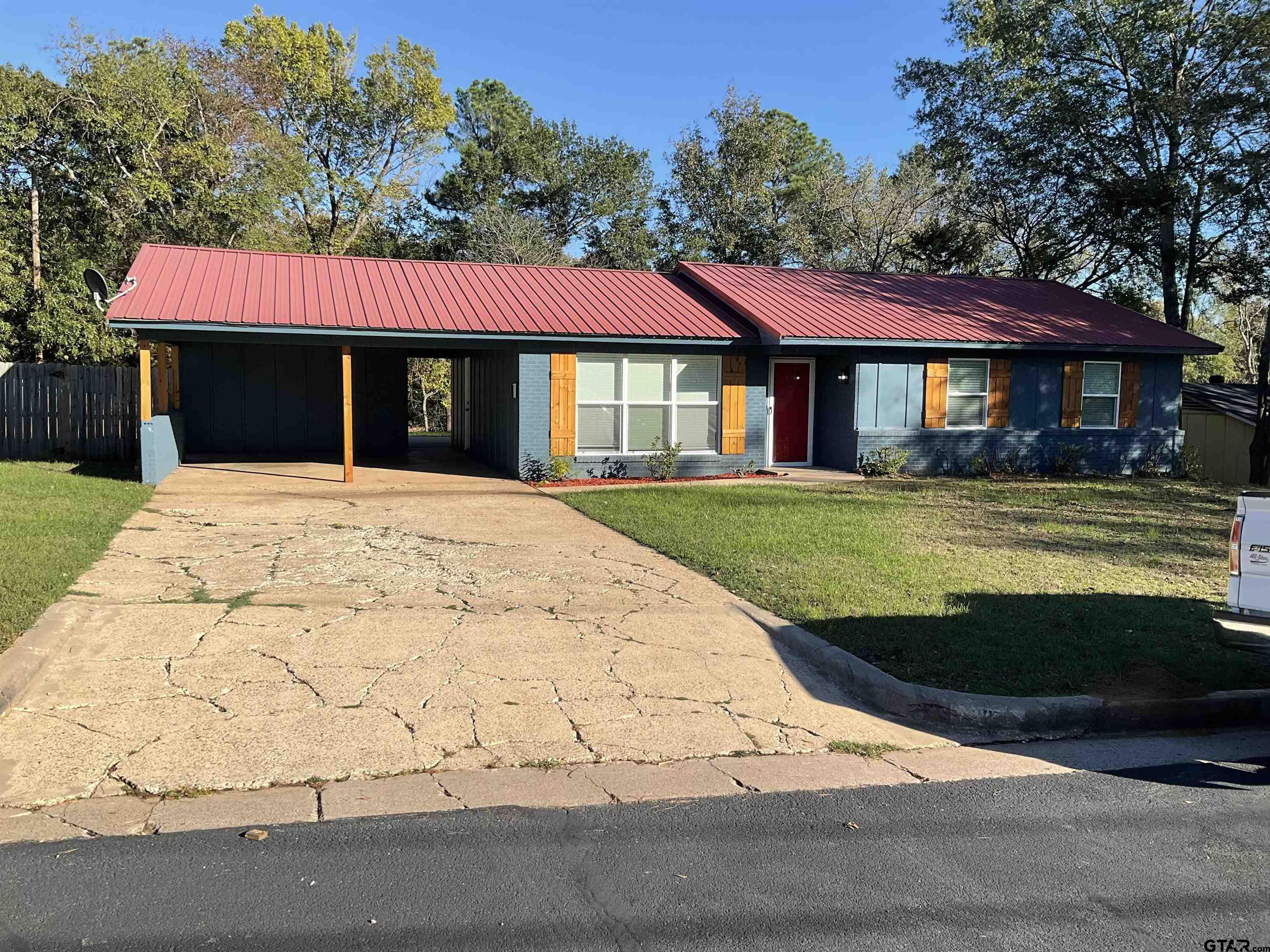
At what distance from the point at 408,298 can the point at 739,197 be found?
69.2ft

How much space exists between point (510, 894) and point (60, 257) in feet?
89.5

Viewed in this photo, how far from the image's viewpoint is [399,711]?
17.3 feet

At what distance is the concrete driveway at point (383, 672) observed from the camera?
4.72 metres

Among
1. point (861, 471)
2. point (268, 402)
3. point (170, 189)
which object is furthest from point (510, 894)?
point (170, 189)

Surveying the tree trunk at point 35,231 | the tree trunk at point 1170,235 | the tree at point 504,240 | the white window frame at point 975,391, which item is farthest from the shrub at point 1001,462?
the tree trunk at point 35,231

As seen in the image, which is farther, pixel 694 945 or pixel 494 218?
pixel 494 218

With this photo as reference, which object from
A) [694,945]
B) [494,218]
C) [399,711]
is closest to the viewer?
[694,945]

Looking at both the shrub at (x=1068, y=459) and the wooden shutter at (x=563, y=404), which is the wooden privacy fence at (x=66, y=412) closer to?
the wooden shutter at (x=563, y=404)

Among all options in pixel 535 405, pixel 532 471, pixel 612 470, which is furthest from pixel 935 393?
pixel 532 471

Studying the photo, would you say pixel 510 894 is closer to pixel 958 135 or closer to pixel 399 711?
pixel 399 711

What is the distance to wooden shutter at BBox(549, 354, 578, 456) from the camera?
1644 centimetres

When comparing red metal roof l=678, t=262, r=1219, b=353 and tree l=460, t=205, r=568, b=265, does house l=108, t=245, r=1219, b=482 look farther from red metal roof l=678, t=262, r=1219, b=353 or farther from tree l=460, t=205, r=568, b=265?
tree l=460, t=205, r=568, b=265

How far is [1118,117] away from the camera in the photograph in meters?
26.3

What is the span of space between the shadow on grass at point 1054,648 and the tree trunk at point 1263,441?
1388 cm
